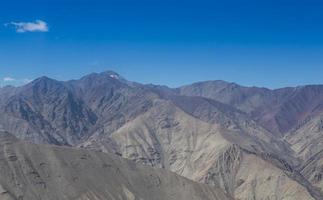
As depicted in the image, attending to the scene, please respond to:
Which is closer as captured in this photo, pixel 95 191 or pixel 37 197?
pixel 37 197

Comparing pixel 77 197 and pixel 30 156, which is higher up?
pixel 30 156

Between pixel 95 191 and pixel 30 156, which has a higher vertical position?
pixel 30 156

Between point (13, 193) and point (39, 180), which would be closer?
point (13, 193)

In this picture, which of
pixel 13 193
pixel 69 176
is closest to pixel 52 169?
pixel 69 176

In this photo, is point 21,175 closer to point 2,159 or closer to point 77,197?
point 2,159

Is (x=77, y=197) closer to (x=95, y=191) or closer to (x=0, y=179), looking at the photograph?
(x=95, y=191)

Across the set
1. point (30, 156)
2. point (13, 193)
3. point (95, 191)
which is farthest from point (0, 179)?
point (95, 191)

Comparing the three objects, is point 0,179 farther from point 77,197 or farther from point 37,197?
point 77,197
